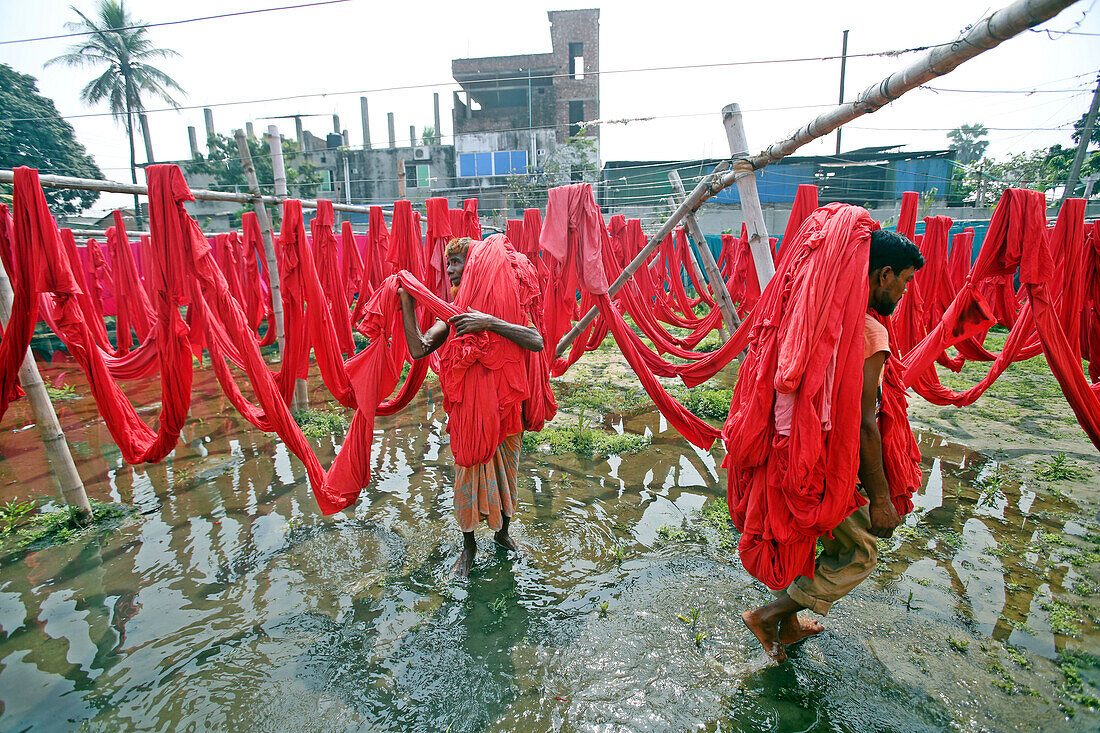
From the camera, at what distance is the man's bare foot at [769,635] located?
2422mm

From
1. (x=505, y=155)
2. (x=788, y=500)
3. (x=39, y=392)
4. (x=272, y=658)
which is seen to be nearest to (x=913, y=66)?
(x=788, y=500)

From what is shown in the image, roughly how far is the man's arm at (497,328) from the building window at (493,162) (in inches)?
948

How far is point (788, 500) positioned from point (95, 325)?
7.83 metres

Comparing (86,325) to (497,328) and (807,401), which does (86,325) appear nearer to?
(497,328)

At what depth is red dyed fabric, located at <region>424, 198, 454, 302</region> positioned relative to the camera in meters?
5.05

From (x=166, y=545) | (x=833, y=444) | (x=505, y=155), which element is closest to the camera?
(x=833, y=444)

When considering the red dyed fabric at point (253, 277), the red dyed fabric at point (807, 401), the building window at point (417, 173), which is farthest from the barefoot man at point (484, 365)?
the building window at point (417, 173)

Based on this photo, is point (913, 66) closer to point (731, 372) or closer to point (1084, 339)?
point (1084, 339)

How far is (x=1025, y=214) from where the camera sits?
3.89 meters

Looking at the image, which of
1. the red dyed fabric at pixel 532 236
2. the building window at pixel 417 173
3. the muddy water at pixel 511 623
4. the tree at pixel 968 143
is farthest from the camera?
the tree at pixel 968 143

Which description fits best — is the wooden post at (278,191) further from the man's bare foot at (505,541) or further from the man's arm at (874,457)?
the man's arm at (874,457)

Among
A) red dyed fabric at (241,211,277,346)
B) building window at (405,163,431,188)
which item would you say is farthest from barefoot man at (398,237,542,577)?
building window at (405,163,431,188)

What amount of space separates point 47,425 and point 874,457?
5.05 meters

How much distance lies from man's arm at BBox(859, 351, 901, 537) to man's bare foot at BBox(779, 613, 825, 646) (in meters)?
0.58
